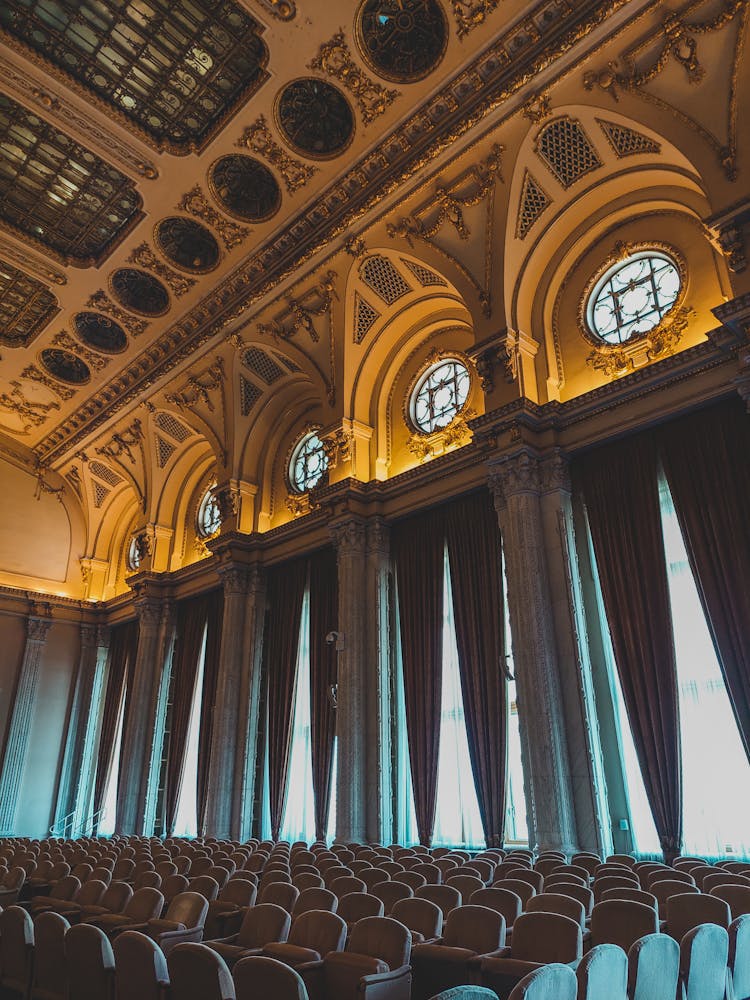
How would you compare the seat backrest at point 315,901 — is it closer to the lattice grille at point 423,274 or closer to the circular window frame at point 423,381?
the circular window frame at point 423,381

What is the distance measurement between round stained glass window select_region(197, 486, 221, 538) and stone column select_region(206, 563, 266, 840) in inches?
105

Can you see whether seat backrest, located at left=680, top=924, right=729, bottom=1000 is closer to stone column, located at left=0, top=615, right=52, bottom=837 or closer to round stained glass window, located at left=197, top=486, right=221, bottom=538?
round stained glass window, located at left=197, top=486, right=221, bottom=538

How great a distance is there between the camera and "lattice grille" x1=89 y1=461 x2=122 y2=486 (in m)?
20.1

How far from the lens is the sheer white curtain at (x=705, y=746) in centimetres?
793

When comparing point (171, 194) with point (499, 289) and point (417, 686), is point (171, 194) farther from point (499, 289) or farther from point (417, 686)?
point (417, 686)

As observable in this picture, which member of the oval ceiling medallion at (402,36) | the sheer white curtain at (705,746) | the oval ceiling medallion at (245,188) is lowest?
the sheer white curtain at (705,746)

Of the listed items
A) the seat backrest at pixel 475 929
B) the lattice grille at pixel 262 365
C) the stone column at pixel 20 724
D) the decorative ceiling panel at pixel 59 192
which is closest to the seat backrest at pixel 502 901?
the seat backrest at pixel 475 929

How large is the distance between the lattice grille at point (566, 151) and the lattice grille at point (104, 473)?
1470 cm

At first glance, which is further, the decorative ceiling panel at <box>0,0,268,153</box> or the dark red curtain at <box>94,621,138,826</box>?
the dark red curtain at <box>94,621,138,826</box>

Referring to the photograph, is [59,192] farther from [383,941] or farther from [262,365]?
[383,941]

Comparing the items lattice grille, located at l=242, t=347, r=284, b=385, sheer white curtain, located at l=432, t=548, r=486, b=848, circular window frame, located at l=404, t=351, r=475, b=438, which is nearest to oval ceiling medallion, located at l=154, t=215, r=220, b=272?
lattice grille, located at l=242, t=347, r=284, b=385

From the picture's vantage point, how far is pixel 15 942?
13.9 feet

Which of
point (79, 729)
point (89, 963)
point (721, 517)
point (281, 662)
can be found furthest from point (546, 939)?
point (79, 729)

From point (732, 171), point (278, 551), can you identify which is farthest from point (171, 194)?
point (732, 171)
